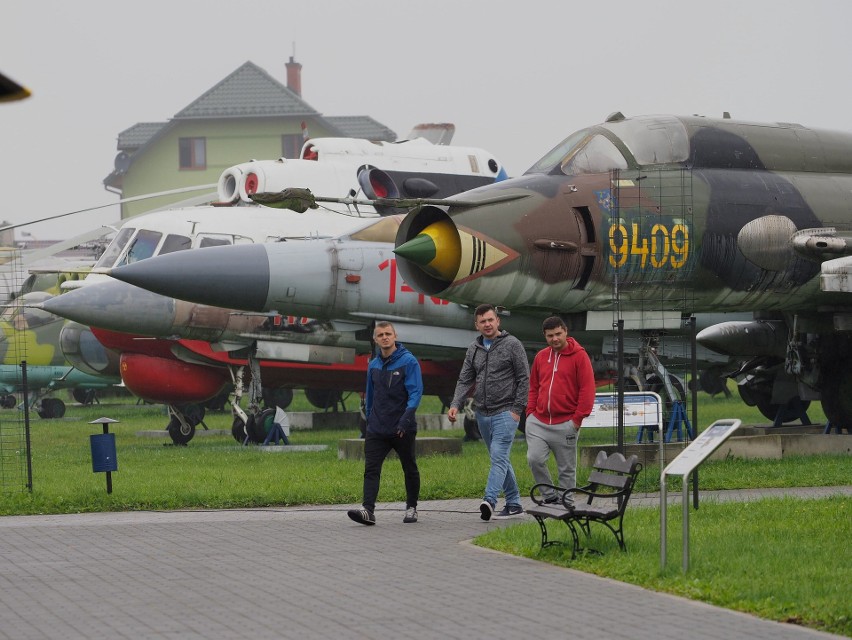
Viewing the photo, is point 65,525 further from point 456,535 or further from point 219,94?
point 219,94

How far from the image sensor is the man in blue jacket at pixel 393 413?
12.2 m

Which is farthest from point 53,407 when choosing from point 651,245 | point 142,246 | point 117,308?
point 651,245

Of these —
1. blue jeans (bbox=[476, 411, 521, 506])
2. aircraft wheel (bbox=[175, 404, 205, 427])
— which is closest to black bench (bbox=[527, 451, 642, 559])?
blue jeans (bbox=[476, 411, 521, 506])

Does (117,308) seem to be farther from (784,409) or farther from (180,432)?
(784,409)

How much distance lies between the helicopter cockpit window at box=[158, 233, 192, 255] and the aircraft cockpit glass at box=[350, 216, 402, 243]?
11.0 ft

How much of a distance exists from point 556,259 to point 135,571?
283 inches

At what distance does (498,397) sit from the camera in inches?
479

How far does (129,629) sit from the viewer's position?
750 centimetres

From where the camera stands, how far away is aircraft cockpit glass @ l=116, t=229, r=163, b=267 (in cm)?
2172

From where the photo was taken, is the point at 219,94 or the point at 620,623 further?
the point at 219,94

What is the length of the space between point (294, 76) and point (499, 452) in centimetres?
7333

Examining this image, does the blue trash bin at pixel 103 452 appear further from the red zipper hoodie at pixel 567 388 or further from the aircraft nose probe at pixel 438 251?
the red zipper hoodie at pixel 567 388

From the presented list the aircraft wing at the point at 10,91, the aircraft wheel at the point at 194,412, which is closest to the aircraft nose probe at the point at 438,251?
the aircraft wheel at the point at 194,412

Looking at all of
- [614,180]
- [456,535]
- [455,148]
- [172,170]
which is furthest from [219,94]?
[456,535]
